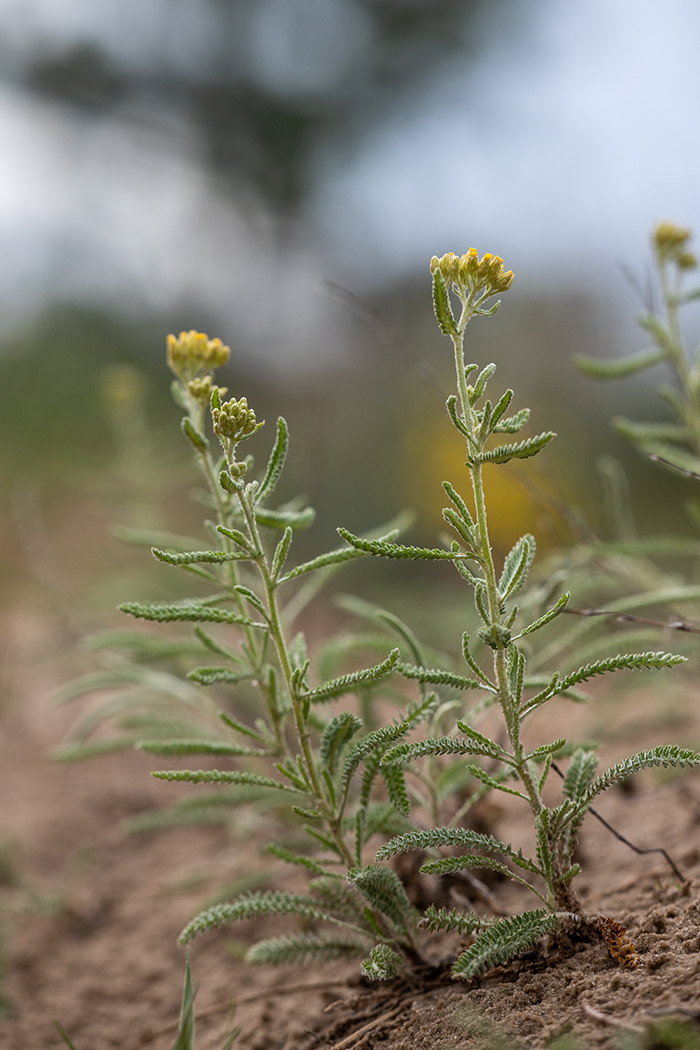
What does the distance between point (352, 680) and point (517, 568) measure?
25 cm

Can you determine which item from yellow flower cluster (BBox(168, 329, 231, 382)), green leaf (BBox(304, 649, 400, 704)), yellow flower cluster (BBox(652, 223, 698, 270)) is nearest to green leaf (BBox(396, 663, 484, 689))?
green leaf (BBox(304, 649, 400, 704))

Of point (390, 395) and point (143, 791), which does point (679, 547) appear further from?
point (390, 395)

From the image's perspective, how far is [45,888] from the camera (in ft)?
6.50

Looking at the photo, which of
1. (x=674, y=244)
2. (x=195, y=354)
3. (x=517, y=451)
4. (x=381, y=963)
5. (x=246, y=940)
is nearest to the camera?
(x=517, y=451)

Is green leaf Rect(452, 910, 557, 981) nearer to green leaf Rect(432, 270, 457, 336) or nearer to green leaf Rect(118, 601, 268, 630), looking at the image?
green leaf Rect(118, 601, 268, 630)

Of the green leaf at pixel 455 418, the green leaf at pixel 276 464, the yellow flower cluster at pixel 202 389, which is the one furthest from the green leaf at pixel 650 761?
the yellow flower cluster at pixel 202 389

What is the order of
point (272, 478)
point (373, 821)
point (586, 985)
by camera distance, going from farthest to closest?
1. point (373, 821)
2. point (272, 478)
3. point (586, 985)

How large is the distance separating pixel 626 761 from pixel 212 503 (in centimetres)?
68

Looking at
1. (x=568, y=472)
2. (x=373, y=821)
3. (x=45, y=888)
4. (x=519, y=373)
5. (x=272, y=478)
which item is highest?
(x=519, y=373)

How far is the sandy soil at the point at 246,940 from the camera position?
879 millimetres

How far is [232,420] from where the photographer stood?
89 cm

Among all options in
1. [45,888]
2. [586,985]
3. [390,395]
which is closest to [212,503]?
[586,985]

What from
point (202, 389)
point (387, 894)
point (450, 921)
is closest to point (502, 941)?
point (450, 921)

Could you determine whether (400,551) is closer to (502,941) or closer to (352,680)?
(352,680)
